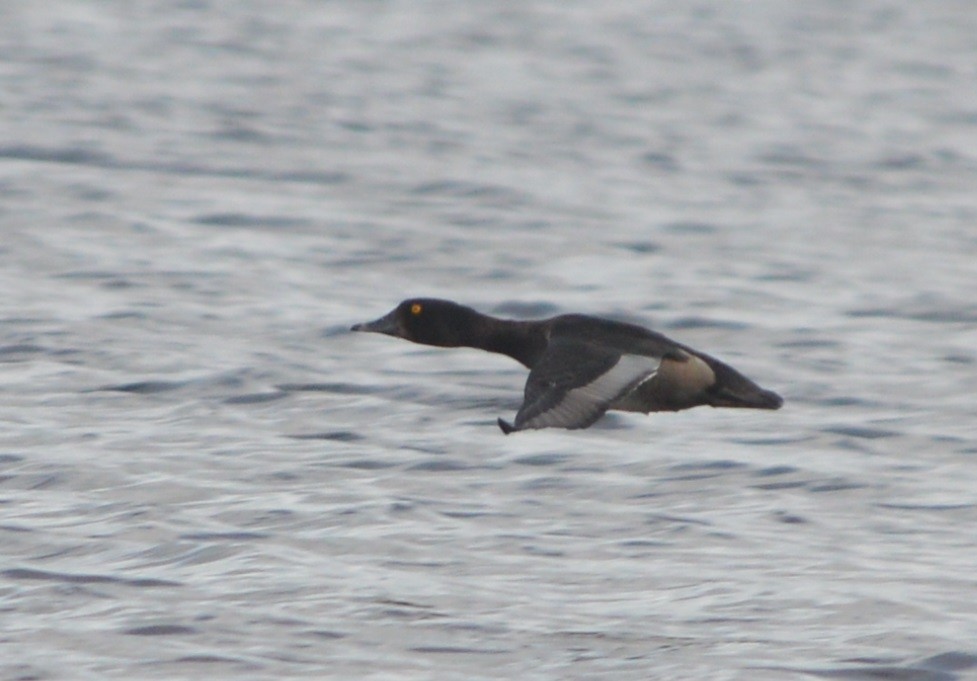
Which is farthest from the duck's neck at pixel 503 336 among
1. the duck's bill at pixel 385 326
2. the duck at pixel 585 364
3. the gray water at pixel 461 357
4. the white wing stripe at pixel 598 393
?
the white wing stripe at pixel 598 393

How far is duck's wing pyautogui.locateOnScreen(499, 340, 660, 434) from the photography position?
701cm

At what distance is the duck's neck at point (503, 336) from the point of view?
8672mm

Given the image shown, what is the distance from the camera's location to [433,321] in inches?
347

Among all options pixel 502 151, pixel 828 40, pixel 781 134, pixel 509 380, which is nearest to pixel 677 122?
pixel 781 134

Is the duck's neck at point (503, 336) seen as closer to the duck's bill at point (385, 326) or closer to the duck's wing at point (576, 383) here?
the duck's bill at point (385, 326)

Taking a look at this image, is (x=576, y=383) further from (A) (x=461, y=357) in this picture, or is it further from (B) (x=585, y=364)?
(A) (x=461, y=357)

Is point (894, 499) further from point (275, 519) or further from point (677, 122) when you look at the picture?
point (677, 122)

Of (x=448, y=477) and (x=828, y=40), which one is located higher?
(x=828, y=40)

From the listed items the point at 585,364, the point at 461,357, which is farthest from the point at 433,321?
the point at 461,357

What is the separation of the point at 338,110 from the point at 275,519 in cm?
1245

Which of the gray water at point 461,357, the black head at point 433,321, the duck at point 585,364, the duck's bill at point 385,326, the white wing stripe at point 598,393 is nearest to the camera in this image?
the gray water at point 461,357

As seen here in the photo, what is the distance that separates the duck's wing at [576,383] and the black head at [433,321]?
0.73 metres

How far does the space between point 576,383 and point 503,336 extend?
1.38 m

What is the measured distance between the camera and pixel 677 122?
19.9m
